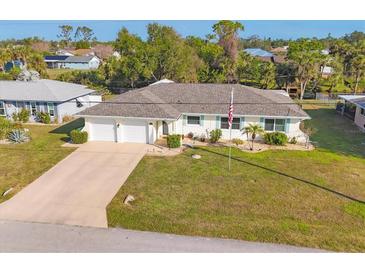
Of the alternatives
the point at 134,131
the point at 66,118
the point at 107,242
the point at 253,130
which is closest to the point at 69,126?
the point at 66,118

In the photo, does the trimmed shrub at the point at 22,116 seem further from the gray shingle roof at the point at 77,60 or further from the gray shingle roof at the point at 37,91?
the gray shingle roof at the point at 77,60

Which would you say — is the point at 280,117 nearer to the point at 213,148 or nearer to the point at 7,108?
the point at 213,148

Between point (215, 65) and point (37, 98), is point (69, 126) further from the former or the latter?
point (215, 65)

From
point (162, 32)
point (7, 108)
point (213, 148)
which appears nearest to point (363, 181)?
point (213, 148)

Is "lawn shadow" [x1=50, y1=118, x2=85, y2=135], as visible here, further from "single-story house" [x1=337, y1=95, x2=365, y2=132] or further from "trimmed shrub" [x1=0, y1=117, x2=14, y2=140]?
"single-story house" [x1=337, y1=95, x2=365, y2=132]

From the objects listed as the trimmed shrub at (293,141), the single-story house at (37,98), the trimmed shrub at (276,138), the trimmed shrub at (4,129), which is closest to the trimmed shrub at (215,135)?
the trimmed shrub at (276,138)
